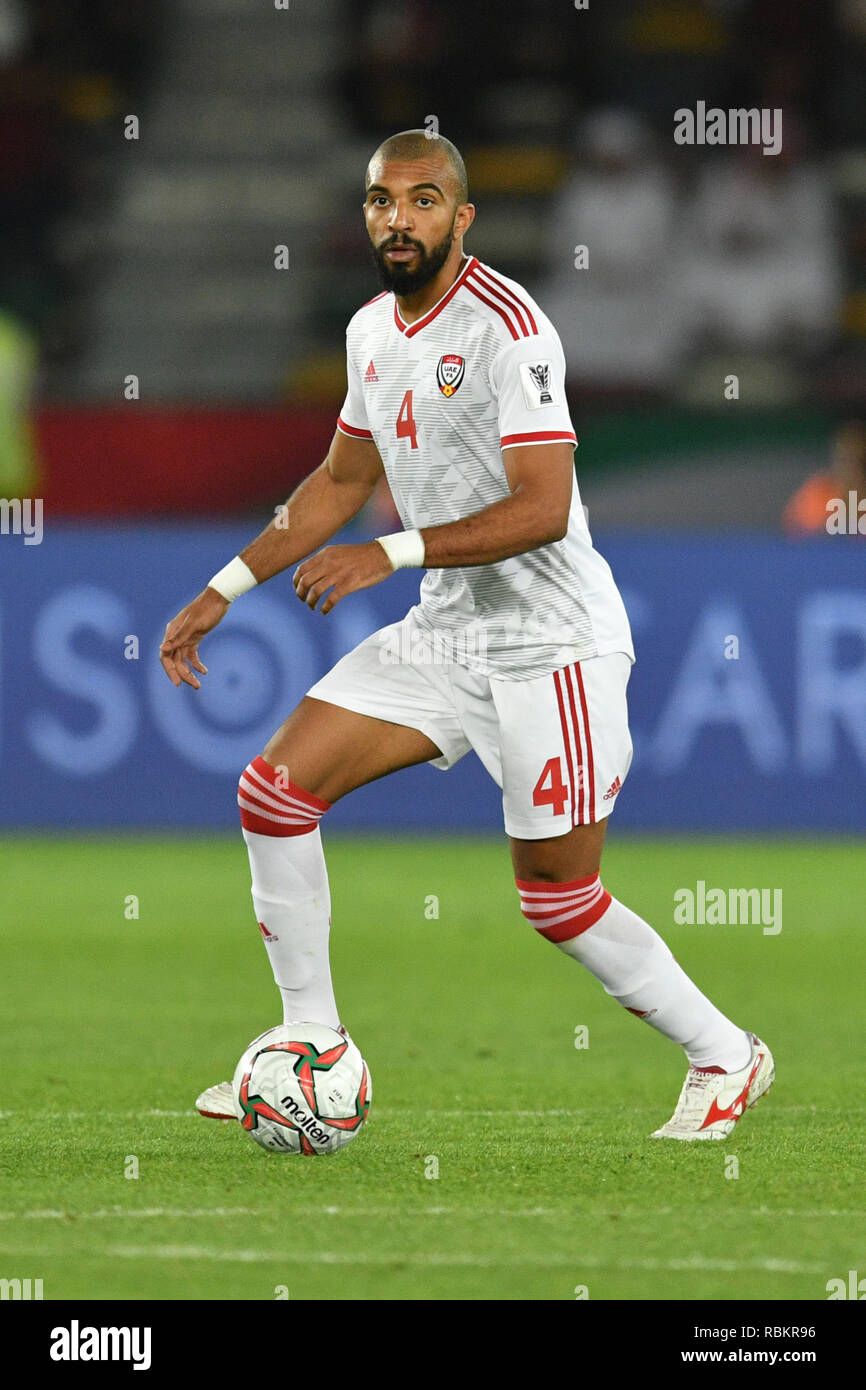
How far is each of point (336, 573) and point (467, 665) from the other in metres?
0.75

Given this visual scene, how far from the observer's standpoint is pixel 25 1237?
462 cm

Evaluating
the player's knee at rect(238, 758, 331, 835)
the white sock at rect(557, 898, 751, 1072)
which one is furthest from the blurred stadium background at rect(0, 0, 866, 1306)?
the player's knee at rect(238, 758, 331, 835)

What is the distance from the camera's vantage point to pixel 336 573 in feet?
16.6

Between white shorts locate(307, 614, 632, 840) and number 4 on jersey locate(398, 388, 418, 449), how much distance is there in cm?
54

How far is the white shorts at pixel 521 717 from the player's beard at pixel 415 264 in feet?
3.08

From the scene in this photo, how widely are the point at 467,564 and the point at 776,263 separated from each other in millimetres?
11506

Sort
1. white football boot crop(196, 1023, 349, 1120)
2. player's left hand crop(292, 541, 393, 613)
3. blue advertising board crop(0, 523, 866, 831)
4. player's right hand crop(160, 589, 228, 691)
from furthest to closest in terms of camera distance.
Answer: blue advertising board crop(0, 523, 866, 831) < white football boot crop(196, 1023, 349, 1120) < player's right hand crop(160, 589, 228, 691) < player's left hand crop(292, 541, 393, 613)

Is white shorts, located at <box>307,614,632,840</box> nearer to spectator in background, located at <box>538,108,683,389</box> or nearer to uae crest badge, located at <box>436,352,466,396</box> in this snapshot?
uae crest badge, located at <box>436,352,466,396</box>

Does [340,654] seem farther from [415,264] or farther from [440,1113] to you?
[415,264]

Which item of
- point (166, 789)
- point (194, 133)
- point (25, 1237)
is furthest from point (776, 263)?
point (25, 1237)

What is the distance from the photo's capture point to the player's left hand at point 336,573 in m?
5.05

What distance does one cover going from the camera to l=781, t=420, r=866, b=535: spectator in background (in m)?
13.5

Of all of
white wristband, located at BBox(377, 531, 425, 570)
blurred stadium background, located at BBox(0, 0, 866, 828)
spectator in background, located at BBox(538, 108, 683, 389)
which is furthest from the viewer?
spectator in background, located at BBox(538, 108, 683, 389)
